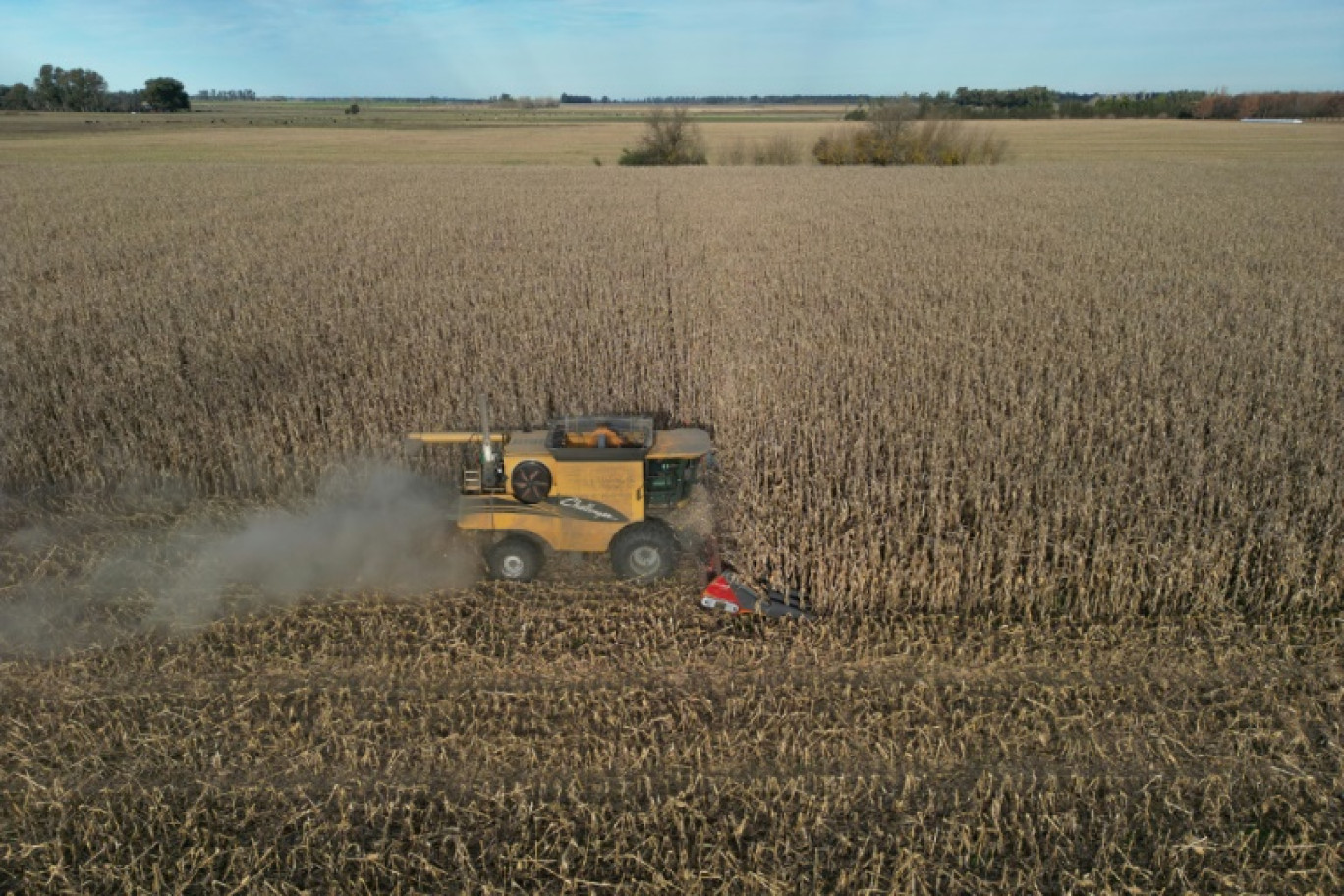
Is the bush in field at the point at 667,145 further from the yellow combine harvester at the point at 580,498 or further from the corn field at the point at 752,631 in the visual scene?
the yellow combine harvester at the point at 580,498

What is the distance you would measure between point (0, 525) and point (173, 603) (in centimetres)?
248

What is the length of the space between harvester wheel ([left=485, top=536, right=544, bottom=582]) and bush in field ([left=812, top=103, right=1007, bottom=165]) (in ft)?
142

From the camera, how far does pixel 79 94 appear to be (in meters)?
106

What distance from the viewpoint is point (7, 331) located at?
11938 mm

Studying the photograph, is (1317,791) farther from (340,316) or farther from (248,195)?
(248,195)

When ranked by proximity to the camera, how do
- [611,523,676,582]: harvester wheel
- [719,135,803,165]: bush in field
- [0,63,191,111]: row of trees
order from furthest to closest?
[0,63,191,111]: row of trees, [719,135,803,165]: bush in field, [611,523,676,582]: harvester wheel

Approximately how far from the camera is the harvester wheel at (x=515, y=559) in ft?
20.1

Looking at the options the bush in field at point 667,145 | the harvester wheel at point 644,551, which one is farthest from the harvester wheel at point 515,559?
the bush in field at point 667,145

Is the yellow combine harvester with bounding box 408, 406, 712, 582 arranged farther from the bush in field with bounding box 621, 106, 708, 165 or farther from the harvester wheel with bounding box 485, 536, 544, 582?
the bush in field with bounding box 621, 106, 708, 165

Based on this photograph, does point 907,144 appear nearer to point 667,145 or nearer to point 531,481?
point 667,145

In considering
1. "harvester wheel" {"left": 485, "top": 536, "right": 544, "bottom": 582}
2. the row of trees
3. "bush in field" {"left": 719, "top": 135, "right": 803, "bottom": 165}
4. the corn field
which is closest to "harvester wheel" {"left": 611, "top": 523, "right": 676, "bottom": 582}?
the corn field

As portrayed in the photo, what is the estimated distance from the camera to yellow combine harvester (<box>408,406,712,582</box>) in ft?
19.6

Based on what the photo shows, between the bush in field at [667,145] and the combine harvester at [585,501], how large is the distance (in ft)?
141

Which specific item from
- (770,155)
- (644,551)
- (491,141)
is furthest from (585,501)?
(491,141)
